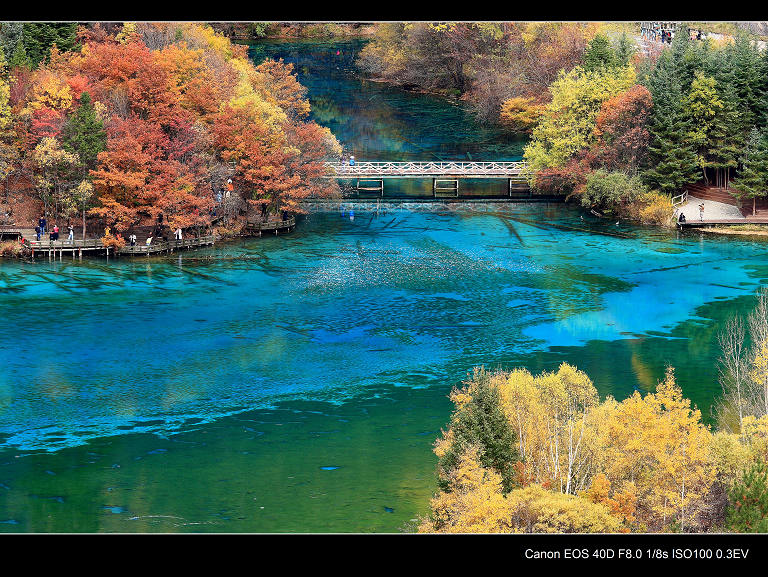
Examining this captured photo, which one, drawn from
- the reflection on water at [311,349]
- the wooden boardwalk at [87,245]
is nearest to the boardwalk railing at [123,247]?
the wooden boardwalk at [87,245]

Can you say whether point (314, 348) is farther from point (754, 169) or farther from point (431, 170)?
point (754, 169)

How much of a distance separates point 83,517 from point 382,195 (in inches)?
2049

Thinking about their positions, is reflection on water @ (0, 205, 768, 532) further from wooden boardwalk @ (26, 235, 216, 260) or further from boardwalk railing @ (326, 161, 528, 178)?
boardwalk railing @ (326, 161, 528, 178)

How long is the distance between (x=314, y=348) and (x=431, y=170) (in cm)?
3433

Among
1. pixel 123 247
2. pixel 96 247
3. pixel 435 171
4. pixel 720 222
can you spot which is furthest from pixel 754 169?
pixel 96 247

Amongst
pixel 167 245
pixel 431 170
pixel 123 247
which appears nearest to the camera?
pixel 123 247

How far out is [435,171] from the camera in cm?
8712

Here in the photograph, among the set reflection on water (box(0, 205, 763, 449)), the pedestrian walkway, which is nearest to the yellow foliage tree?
reflection on water (box(0, 205, 763, 449))

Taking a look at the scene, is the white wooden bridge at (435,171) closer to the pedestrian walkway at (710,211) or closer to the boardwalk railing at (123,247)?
the pedestrian walkway at (710,211)

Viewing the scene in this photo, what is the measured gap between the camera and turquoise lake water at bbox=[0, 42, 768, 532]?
40.4 metres

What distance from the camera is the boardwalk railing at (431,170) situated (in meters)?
86.4

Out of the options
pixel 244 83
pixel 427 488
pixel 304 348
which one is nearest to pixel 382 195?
pixel 244 83

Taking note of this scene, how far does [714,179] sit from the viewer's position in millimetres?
82000

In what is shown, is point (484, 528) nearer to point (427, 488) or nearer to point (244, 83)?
point (427, 488)
